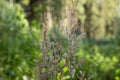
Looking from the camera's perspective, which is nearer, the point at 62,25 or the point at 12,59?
the point at 62,25

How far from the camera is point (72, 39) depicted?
6.64 feet

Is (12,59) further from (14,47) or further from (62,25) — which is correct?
(62,25)

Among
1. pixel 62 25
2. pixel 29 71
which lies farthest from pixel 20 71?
pixel 62 25

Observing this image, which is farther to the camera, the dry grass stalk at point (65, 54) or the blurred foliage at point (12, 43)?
the blurred foliage at point (12, 43)

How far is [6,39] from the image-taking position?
6125 millimetres

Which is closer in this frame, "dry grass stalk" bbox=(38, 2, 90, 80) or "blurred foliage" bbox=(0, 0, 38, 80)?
"dry grass stalk" bbox=(38, 2, 90, 80)

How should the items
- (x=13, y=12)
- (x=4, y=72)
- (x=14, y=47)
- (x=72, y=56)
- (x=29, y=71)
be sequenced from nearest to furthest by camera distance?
(x=72, y=56) → (x=29, y=71) → (x=4, y=72) → (x=14, y=47) → (x=13, y=12)

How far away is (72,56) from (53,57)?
13cm

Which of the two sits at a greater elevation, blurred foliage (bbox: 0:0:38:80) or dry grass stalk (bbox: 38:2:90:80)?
dry grass stalk (bbox: 38:2:90:80)

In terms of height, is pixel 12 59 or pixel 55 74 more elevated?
pixel 55 74

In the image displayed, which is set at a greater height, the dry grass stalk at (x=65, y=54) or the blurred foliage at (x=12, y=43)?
the dry grass stalk at (x=65, y=54)

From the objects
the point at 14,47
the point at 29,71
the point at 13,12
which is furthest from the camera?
the point at 13,12

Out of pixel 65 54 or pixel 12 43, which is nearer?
pixel 65 54

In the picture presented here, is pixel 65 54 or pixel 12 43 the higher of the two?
pixel 65 54
